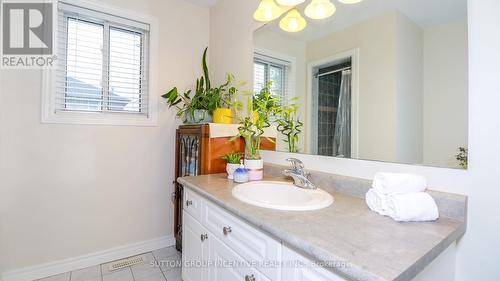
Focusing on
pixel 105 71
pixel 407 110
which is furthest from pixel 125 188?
pixel 407 110

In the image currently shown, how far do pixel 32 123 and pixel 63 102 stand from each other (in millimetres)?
248

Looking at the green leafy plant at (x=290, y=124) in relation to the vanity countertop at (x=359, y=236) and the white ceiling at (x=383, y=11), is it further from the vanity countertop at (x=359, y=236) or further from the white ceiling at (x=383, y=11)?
the vanity countertop at (x=359, y=236)

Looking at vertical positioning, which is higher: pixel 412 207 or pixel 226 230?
pixel 412 207

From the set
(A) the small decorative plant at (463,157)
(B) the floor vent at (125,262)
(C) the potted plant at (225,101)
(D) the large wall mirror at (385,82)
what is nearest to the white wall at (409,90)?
(D) the large wall mirror at (385,82)

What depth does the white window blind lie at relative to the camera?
1.79 metres

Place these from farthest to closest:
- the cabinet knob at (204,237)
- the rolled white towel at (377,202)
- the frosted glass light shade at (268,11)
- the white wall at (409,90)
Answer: the frosted glass light shade at (268,11) → the cabinet knob at (204,237) → the white wall at (409,90) → the rolled white towel at (377,202)

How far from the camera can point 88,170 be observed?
1.86m

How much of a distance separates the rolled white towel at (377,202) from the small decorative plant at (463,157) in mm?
294

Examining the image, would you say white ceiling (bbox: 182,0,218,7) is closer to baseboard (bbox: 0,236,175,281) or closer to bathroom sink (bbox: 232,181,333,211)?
bathroom sink (bbox: 232,181,333,211)

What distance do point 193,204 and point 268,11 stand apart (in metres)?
1.39

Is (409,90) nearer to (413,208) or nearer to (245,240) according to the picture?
(413,208)

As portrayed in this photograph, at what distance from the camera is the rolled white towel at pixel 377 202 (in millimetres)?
827

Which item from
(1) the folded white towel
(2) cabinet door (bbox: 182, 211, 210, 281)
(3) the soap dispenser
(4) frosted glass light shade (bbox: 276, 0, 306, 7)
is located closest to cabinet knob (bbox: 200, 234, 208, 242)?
(2) cabinet door (bbox: 182, 211, 210, 281)

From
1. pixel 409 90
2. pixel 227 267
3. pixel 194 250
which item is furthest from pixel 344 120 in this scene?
pixel 194 250
